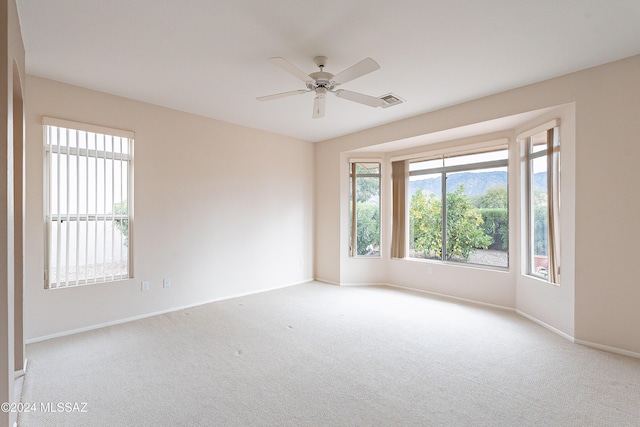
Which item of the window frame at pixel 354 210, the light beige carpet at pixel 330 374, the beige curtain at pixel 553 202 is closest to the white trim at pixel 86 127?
the light beige carpet at pixel 330 374

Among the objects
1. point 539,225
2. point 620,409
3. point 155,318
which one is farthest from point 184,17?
point 539,225

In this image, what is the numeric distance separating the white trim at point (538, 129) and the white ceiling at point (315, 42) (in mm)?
547

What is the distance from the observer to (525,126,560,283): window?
3.68m

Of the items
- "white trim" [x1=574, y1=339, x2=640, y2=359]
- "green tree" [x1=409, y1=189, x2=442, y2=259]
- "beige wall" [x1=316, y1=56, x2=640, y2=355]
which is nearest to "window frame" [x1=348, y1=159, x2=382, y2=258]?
"green tree" [x1=409, y1=189, x2=442, y2=259]

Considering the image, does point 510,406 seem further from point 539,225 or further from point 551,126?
point 551,126

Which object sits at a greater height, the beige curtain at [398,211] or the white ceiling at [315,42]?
the white ceiling at [315,42]

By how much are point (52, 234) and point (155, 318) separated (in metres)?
1.53

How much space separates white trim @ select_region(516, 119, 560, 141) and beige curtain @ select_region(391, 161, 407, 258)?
1961 mm

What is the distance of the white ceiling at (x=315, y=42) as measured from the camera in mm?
2236

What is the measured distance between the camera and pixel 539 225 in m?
4.07

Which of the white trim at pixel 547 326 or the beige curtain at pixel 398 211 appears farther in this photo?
the beige curtain at pixel 398 211

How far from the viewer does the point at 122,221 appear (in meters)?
3.96

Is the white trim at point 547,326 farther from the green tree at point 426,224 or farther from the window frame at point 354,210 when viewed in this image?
the window frame at point 354,210

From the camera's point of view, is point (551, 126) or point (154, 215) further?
point (154, 215)
